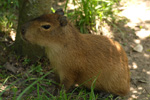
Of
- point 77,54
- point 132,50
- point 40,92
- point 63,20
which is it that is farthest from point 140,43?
A: point 40,92

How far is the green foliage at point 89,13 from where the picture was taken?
532cm

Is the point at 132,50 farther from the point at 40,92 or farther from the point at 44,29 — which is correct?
the point at 44,29

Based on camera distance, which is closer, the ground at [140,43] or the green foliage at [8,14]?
the ground at [140,43]

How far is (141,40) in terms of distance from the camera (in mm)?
5574

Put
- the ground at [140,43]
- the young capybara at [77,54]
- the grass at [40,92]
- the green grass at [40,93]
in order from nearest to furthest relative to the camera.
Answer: the green grass at [40,93]
the grass at [40,92]
the young capybara at [77,54]
the ground at [140,43]

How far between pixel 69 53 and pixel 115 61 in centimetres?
90

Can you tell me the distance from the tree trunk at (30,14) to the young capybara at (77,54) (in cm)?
87

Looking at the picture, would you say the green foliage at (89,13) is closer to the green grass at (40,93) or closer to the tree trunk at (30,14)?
the tree trunk at (30,14)

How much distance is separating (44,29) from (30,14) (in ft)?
3.73

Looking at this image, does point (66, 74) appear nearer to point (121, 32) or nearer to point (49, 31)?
point (49, 31)

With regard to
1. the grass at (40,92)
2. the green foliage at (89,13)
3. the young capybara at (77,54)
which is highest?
the green foliage at (89,13)

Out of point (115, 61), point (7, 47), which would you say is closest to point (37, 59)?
point (7, 47)

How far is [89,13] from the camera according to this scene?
5.39 metres

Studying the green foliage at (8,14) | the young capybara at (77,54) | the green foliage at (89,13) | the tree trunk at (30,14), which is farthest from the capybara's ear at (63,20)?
the green foliage at (8,14)
